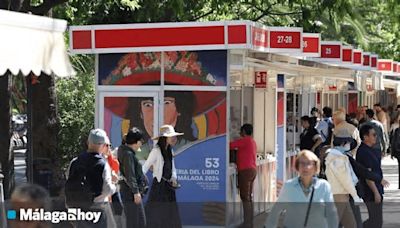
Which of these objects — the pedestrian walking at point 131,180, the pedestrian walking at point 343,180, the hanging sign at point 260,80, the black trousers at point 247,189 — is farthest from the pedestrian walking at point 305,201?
the hanging sign at point 260,80

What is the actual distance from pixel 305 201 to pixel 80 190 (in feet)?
8.69

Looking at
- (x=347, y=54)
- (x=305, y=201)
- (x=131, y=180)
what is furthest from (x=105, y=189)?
(x=347, y=54)

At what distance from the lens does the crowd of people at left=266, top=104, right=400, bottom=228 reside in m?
8.03

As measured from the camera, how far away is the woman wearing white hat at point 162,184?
12.2m

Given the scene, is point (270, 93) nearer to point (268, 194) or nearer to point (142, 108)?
point (268, 194)

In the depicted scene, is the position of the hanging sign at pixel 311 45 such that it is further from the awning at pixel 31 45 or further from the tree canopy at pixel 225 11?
the awning at pixel 31 45

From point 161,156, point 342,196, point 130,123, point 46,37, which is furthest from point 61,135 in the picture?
point 46,37

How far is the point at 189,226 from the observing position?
1388 centimetres

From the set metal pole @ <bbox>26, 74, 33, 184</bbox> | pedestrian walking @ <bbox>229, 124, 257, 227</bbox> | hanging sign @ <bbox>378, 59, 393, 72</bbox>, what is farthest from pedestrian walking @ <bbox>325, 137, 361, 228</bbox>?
hanging sign @ <bbox>378, 59, 393, 72</bbox>

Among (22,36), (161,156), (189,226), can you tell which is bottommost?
(189,226)

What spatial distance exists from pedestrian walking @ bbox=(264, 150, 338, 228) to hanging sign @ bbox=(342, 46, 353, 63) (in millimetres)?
15011

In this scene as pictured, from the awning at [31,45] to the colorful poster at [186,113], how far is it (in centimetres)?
588

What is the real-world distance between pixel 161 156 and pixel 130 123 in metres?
2.27

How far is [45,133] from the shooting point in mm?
17156
